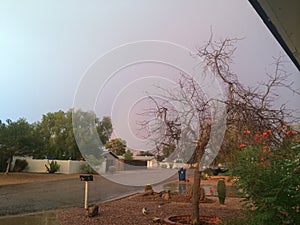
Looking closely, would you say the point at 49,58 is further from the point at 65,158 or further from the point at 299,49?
the point at 65,158

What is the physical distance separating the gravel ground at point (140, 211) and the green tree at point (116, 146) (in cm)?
124

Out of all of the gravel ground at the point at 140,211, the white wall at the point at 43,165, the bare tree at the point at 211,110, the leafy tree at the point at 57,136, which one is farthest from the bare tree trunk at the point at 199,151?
the white wall at the point at 43,165

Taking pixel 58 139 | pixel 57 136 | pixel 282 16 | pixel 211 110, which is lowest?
pixel 282 16

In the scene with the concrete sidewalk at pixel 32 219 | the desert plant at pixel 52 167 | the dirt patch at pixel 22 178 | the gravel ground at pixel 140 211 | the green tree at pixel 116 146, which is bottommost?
the concrete sidewalk at pixel 32 219

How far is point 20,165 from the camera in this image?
1848cm

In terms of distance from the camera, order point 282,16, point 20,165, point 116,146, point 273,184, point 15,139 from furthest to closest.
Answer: point 20,165, point 15,139, point 116,146, point 273,184, point 282,16

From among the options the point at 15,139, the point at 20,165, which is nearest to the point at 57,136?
the point at 20,165

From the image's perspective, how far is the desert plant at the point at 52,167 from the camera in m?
18.5

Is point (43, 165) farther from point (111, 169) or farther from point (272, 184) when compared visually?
point (272, 184)

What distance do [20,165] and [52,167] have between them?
1.86 m

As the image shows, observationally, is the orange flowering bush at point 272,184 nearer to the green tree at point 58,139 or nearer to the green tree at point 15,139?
the green tree at point 15,139

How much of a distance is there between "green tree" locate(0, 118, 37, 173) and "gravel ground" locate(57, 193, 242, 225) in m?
10.6

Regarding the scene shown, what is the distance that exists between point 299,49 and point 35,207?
22.2 feet

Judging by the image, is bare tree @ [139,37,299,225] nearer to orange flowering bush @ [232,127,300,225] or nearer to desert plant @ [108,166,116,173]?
orange flowering bush @ [232,127,300,225]
